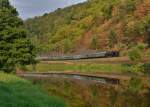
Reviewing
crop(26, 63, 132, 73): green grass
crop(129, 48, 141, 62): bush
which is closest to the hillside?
crop(26, 63, 132, 73): green grass

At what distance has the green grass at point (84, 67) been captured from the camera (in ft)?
312

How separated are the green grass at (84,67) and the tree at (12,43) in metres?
41.1

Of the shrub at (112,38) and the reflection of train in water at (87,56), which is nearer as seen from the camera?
the reflection of train in water at (87,56)

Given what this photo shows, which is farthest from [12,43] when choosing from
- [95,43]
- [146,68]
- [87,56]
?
[95,43]

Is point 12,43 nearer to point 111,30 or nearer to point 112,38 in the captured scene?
point 112,38

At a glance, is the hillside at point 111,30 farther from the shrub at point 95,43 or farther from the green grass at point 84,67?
the green grass at point 84,67

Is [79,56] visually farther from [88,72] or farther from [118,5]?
[118,5]

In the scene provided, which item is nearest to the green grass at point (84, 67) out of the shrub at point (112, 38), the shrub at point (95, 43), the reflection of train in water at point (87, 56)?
the reflection of train in water at point (87, 56)

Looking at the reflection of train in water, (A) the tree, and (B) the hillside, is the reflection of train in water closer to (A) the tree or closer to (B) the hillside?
(B) the hillside

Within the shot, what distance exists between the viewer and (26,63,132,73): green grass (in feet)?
312

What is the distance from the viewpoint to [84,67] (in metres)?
108

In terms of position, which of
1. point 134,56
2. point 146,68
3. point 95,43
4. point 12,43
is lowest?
point 146,68

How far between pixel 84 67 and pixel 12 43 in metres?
55.7

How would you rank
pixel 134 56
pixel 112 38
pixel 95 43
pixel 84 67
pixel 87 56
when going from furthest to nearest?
pixel 95 43 < pixel 112 38 < pixel 87 56 < pixel 84 67 < pixel 134 56
